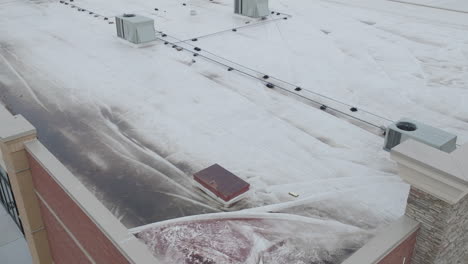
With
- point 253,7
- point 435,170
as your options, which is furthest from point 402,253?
point 253,7

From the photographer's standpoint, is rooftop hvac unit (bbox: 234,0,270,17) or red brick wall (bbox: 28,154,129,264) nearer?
red brick wall (bbox: 28,154,129,264)

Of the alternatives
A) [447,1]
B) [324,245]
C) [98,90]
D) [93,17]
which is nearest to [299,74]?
[98,90]

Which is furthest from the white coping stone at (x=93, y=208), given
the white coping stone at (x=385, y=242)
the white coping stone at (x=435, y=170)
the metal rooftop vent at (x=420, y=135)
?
the metal rooftop vent at (x=420, y=135)

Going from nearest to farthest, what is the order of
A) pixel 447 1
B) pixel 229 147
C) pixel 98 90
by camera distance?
1. pixel 229 147
2. pixel 98 90
3. pixel 447 1

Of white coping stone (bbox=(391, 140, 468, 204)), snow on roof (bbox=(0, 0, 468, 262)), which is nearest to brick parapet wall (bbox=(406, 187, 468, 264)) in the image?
white coping stone (bbox=(391, 140, 468, 204))

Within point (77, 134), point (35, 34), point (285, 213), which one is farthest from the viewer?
point (35, 34)

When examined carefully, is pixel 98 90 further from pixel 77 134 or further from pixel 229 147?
pixel 229 147

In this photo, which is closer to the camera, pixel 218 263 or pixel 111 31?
pixel 218 263

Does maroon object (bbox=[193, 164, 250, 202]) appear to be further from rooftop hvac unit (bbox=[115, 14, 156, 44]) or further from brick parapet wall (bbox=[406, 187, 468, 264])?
rooftop hvac unit (bbox=[115, 14, 156, 44])
